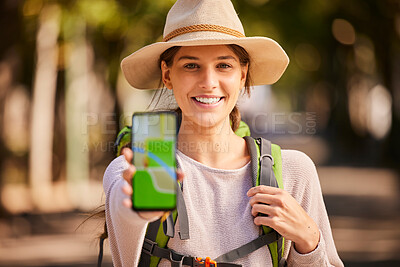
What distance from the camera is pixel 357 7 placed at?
1407cm

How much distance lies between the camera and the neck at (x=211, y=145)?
10.7ft

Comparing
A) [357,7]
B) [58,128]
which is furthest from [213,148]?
[58,128]

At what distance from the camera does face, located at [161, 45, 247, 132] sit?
3158mm

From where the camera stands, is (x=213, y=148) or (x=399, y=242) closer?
(x=213, y=148)

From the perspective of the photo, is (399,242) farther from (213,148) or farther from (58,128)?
(58,128)

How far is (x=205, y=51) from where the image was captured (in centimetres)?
319

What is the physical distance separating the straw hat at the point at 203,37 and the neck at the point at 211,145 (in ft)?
1.37

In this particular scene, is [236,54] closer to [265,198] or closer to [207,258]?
[265,198]

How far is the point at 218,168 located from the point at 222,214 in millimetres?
261

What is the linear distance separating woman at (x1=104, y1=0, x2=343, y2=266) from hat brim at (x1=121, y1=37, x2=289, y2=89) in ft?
0.03

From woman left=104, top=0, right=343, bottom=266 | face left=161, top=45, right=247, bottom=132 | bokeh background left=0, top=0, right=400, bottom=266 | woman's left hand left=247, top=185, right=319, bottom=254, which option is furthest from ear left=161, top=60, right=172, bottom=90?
bokeh background left=0, top=0, right=400, bottom=266

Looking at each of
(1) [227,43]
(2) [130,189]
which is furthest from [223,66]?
(2) [130,189]

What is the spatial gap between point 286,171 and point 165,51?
2.94 feet

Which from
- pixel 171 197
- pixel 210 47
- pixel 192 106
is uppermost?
pixel 210 47
